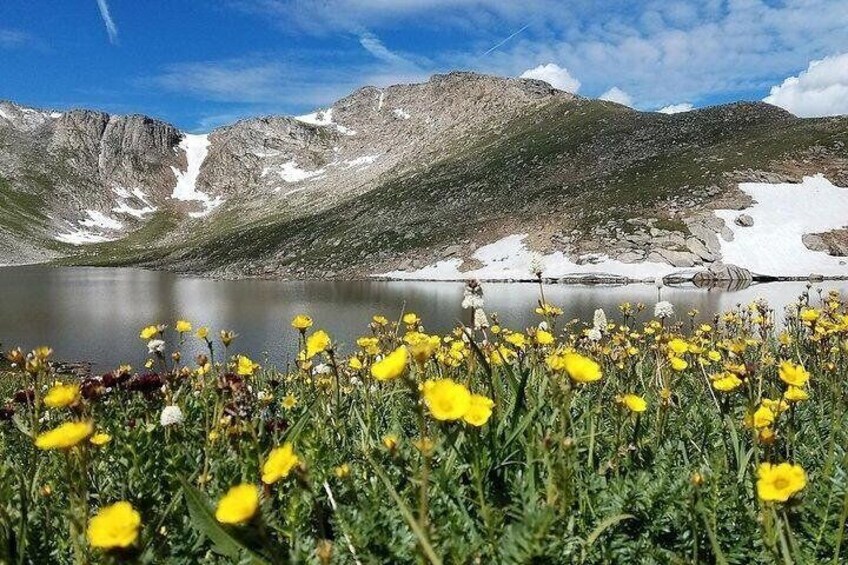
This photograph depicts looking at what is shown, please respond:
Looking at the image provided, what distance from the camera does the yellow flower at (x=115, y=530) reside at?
3.93ft

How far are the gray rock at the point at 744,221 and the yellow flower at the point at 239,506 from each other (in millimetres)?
72501

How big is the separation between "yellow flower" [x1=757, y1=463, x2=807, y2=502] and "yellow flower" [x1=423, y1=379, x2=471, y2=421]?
892 millimetres

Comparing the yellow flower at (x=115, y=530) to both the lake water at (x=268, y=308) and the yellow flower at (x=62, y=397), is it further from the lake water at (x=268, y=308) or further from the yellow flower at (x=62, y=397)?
the lake water at (x=268, y=308)

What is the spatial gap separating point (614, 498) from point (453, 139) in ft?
479

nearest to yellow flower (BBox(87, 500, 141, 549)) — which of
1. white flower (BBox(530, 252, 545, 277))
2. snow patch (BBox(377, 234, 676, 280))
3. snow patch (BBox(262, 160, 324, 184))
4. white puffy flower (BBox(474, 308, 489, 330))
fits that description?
white puffy flower (BBox(474, 308, 489, 330))

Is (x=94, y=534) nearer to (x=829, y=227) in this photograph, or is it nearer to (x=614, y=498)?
(x=614, y=498)

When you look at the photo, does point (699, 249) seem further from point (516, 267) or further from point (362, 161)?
point (362, 161)

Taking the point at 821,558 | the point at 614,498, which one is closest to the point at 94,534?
the point at 614,498

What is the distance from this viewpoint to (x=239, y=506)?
125 cm

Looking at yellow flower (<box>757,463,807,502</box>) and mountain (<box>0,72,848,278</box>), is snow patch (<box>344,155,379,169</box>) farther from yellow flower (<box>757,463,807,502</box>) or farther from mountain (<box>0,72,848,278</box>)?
yellow flower (<box>757,463,807,502</box>)

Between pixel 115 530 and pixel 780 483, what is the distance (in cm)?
178

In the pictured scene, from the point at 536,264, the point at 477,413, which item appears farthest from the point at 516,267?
the point at 477,413

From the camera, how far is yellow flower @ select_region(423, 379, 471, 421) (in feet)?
5.63

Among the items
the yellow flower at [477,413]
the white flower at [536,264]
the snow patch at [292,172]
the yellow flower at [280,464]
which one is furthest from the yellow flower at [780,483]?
the snow patch at [292,172]
